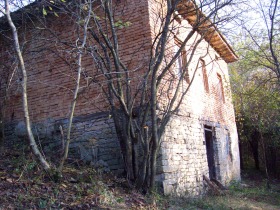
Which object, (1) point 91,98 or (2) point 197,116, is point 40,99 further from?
(2) point 197,116

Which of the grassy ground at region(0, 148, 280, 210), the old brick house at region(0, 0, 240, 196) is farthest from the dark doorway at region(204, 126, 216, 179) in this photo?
the grassy ground at region(0, 148, 280, 210)

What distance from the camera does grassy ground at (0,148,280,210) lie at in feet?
14.9

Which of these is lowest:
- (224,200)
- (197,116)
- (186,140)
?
(224,200)

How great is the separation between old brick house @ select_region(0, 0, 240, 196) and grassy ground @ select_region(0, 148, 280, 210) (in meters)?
0.67

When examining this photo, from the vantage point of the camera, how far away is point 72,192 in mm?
5133

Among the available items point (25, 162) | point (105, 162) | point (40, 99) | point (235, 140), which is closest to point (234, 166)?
point (235, 140)

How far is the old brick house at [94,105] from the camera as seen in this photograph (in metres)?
7.14

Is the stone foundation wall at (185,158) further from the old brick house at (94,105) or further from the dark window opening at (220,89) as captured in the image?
the dark window opening at (220,89)

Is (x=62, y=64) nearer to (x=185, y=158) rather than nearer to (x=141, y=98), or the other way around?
(x=141, y=98)

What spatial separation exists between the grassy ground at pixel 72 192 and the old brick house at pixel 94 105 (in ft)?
2.20

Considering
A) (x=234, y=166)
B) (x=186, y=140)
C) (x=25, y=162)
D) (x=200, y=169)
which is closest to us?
(x=25, y=162)

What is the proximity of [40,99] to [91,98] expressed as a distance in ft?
4.96

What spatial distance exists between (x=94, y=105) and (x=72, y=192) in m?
2.63

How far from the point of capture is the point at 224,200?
755cm
